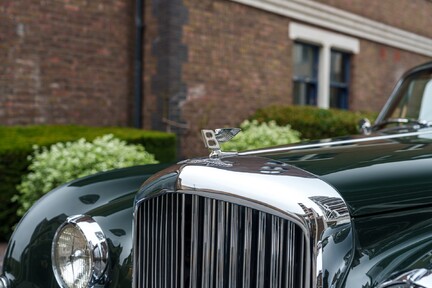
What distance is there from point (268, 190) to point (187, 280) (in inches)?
18.1

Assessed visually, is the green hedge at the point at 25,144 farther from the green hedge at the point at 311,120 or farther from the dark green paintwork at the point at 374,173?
the dark green paintwork at the point at 374,173

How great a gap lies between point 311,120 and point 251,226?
7.51 meters

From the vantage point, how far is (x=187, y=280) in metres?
1.98

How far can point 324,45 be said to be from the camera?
36.6 feet

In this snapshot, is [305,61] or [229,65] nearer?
[229,65]

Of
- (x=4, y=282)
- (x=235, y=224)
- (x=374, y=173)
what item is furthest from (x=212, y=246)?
(x=4, y=282)

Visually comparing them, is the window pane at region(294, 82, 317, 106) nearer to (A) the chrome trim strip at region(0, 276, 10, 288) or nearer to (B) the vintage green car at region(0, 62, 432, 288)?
(B) the vintage green car at region(0, 62, 432, 288)

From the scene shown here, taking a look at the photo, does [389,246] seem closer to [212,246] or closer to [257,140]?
[212,246]

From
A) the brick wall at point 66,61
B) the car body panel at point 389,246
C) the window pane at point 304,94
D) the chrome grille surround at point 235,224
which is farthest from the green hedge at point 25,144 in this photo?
the car body panel at point 389,246

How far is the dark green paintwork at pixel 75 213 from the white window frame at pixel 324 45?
835 cm

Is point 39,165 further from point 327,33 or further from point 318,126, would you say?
point 327,33

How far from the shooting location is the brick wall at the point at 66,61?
7.58 meters

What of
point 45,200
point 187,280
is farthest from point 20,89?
point 187,280

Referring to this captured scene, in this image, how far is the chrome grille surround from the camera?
1.70 m
